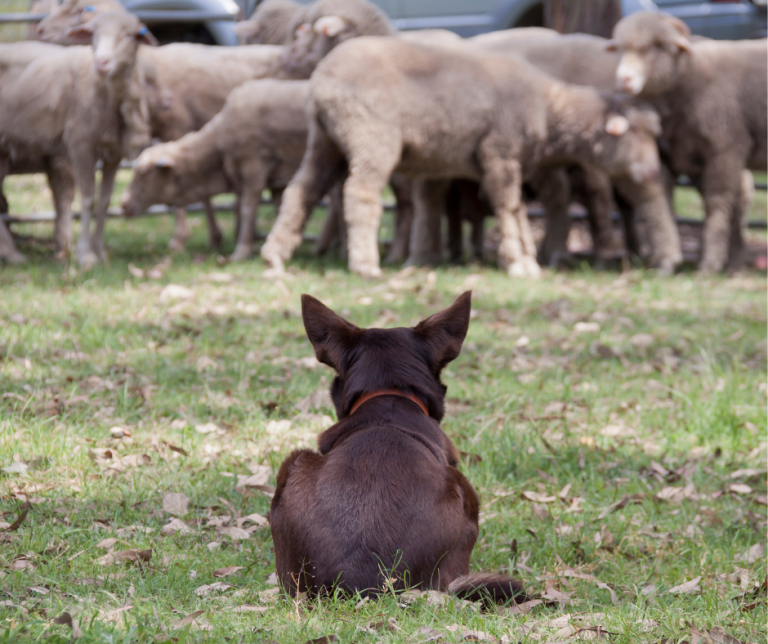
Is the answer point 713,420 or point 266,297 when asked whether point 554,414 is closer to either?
point 713,420

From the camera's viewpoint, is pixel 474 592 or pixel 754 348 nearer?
pixel 474 592

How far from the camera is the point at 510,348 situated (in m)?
6.25

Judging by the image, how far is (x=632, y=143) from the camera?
9023 mm

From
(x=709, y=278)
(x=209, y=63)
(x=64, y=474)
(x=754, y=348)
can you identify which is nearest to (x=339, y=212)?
(x=209, y=63)

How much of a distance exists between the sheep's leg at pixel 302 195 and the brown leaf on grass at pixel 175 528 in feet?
17.5

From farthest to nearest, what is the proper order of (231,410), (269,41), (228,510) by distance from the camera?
(269,41), (231,410), (228,510)

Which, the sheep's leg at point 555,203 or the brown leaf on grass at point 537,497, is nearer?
the brown leaf on grass at point 537,497

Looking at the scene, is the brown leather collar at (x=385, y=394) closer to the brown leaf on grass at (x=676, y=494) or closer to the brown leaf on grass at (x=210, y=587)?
the brown leaf on grass at (x=210, y=587)

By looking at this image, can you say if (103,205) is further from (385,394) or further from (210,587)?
(210,587)

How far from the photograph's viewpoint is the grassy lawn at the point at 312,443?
8.84 feet

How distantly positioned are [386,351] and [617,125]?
658 centimetres

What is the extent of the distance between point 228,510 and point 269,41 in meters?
9.27

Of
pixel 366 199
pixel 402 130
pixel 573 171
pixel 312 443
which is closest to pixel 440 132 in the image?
pixel 402 130

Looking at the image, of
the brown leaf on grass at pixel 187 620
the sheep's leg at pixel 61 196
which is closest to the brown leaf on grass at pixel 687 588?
the brown leaf on grass at pixel 187 620
